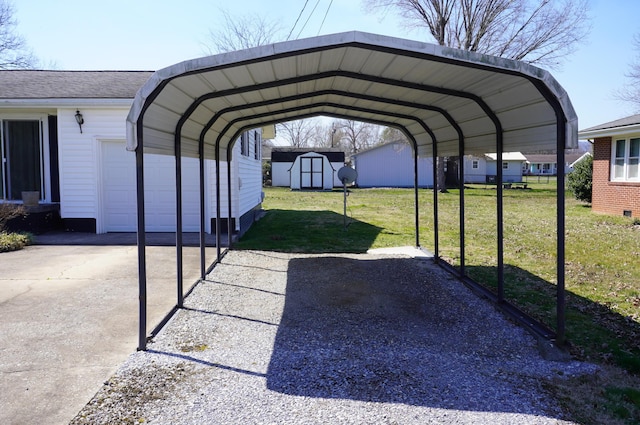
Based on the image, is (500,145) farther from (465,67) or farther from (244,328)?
(244,328)

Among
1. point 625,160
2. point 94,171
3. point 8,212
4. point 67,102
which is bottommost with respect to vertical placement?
point 8,212

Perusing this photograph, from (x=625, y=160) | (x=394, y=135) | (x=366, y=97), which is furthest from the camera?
(x=394, y=135)

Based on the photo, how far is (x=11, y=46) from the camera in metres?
30.4

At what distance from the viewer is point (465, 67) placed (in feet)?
14.6

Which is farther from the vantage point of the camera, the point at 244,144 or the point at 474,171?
the point at 474,171

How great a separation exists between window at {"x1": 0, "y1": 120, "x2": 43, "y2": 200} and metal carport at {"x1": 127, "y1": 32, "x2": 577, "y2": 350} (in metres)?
6.25

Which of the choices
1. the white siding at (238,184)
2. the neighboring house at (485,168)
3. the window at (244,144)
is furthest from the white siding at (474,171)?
the window at (244,144)

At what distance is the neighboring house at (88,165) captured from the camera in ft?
35.5

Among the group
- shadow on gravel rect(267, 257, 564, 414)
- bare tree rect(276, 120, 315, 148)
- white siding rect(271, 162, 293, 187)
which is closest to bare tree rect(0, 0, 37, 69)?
white siding rect(271, 162, 293, 187)

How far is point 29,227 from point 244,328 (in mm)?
7964

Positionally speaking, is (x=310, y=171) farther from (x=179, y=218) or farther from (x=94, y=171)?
(x=179, y=218)

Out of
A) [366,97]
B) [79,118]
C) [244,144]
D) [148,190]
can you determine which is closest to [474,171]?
[244,144]

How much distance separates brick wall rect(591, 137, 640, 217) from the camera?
14.5 metres

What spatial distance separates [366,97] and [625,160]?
1181 cm
